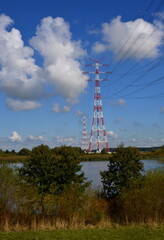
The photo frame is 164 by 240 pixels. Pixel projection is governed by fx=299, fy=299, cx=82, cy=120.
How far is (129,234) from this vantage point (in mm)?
14312

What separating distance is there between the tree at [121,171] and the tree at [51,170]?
114 inches

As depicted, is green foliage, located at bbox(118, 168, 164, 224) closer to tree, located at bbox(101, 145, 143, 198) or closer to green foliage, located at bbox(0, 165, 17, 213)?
tree, located at bbox(101, 145, 143, 198)

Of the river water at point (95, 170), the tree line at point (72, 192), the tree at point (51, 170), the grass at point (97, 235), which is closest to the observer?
the grass at point (97, 235)

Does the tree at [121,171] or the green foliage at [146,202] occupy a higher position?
the tree at [121,171]

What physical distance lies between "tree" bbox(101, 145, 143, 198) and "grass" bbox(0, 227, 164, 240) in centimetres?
1465

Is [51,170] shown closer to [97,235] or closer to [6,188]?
[6,188]

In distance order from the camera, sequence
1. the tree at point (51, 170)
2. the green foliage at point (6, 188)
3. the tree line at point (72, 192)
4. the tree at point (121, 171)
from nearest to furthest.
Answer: the tree line at point (72, 192) → the green foliage at point (6, 188) → the tree at point (51, 170) → the tree at point (121, 171)

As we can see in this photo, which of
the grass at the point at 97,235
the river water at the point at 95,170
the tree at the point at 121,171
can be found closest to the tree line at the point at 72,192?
the tree at the point at 121,171

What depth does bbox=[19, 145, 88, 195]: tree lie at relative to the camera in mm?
29219

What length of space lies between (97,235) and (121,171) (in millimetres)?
17591

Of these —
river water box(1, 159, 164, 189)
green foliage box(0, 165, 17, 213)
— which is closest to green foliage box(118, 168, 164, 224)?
river water box(1, 159, 164, 189)

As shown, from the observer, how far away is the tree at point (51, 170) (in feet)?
95.9

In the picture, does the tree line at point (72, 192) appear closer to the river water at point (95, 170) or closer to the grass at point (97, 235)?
the river water at point (95, 170)

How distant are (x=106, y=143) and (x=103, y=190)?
5049cm
